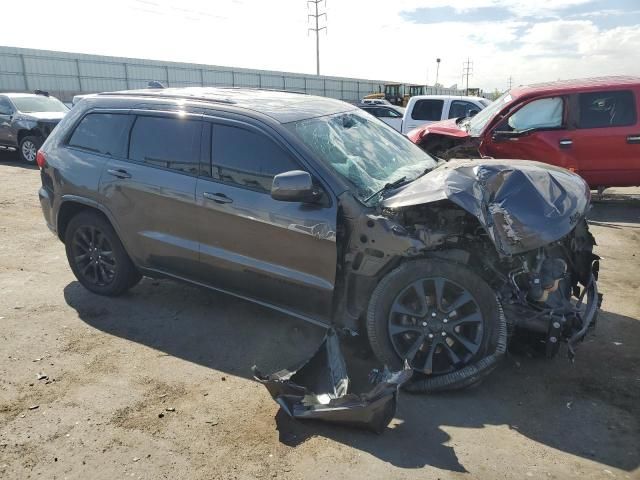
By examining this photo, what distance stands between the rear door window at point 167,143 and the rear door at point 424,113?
9.12 meters

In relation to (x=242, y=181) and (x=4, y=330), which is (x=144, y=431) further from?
(x=4, y=330)

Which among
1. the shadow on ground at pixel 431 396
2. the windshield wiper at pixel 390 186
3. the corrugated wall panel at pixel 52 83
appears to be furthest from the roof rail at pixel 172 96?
the corrugated wall panel at pixel 52 83

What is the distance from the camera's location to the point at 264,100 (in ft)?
13.9

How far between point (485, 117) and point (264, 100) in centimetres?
519

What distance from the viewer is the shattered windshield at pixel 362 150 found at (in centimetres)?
359

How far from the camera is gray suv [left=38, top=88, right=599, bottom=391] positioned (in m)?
3.22

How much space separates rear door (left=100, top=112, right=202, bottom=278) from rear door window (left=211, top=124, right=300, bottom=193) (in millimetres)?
203

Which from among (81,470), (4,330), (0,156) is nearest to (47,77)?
(0,156)

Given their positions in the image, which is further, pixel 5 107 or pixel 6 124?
pixel 5 107

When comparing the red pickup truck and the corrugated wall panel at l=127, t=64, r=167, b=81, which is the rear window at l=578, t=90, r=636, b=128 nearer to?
the red pickup truck

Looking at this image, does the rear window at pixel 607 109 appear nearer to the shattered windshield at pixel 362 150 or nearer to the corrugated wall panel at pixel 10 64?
the shattered windshield at pixel 362 150

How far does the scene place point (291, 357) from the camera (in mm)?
3793

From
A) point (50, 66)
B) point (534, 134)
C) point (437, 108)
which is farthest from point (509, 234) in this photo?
point (50, 66)

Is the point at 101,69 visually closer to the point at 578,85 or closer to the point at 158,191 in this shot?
the point at 578,85
